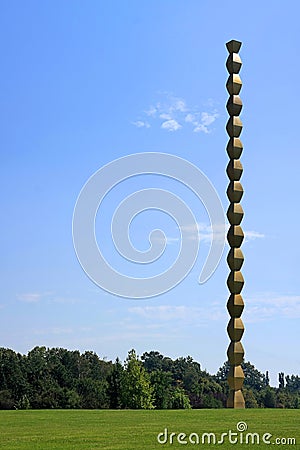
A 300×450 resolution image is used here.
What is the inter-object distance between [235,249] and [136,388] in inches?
402

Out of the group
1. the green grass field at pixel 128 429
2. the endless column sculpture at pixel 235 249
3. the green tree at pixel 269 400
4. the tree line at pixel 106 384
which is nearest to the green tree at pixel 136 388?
the tree line at pixel 106 384

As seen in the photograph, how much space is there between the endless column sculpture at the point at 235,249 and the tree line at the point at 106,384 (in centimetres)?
854

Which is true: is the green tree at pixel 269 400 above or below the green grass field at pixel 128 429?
above

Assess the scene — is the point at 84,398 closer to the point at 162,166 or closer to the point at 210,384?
the point at 210,384

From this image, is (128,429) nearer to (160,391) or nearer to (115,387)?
(115,387)

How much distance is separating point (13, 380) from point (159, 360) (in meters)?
11.3

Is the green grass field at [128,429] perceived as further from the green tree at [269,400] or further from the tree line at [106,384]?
the green tree at [269,400]

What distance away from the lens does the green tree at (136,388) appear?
63.6 ft

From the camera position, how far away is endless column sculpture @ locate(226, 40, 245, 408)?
1110cm

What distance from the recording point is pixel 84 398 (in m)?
29.7

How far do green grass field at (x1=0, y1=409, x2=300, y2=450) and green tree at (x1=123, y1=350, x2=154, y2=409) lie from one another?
33.9 ft

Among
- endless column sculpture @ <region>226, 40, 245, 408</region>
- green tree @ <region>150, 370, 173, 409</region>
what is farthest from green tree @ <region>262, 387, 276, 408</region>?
endless column sculpture @ <region>226, 40, 245, 408</region>

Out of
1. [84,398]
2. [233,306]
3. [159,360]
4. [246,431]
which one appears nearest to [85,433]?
[246,431]

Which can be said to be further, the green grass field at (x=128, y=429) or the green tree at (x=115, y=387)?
the green tree at (x=115, y=387)
